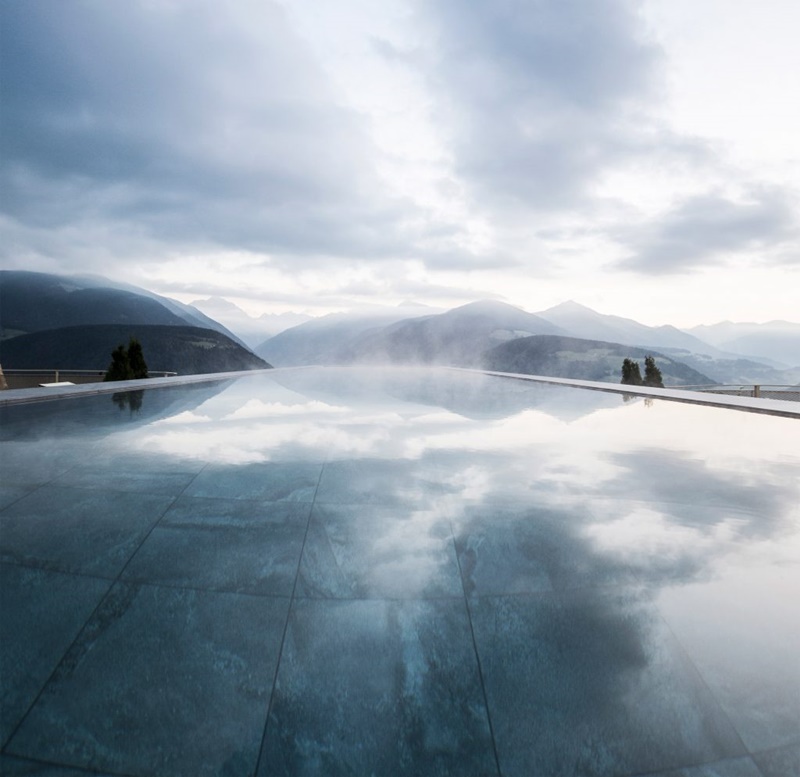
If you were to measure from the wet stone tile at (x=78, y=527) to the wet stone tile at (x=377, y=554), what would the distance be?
1.14m

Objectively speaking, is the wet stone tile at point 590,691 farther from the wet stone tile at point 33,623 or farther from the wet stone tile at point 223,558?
the wet stone tile at point 33,623

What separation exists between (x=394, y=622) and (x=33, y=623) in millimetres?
1730

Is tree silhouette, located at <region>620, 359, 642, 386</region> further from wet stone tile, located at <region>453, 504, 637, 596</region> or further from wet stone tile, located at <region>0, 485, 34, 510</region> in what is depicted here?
wet stone tile, located at <region>0, 485, 34, 510</region>

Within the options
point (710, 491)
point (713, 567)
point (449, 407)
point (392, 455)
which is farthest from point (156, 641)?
point (449, 407)

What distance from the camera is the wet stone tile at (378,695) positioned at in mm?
1686

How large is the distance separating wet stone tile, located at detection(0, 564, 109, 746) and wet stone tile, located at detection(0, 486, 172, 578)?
0.11 meters

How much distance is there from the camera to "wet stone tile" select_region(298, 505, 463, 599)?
8.38ft

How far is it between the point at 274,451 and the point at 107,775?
12.8 ft

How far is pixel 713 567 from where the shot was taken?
280 cm

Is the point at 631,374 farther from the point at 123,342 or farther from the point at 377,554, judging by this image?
the point at 123,342

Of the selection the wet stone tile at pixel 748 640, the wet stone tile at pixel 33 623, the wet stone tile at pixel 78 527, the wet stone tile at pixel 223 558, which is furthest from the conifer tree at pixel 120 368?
the wet stone tile at pixel 748 640

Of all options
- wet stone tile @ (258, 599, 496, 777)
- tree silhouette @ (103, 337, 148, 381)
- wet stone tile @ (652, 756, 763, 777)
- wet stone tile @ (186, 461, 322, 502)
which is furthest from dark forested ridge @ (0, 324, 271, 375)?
wet stone tile @ (652, 756, 763, 777)

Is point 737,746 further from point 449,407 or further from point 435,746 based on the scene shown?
point 449,407

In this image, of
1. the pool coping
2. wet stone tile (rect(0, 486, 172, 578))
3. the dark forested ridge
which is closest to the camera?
wet stone tile (rect(0, 486, 172, 578))
